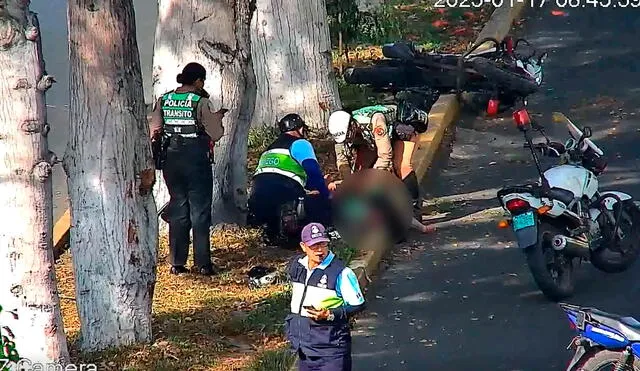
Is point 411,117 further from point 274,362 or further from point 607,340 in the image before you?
point 607,340

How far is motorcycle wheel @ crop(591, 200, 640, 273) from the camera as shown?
9273 mm

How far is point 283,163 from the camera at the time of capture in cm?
1032

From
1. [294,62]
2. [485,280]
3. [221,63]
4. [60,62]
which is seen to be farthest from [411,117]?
[60,62]

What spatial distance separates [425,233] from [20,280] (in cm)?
440

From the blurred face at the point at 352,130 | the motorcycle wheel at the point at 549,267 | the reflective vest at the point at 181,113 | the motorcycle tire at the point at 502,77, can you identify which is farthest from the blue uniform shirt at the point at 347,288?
the motorcycle tire at the point at 502,77

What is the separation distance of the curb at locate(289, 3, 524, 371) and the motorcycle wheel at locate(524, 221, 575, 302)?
1.38 m

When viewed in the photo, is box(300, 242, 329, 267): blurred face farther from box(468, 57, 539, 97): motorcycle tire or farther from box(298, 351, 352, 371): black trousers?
box(468, 57, 539, 97): motorcycle tire

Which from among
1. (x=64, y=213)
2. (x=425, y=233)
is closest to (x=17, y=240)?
(x=425, y=233)

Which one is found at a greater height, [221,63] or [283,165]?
[221,63]

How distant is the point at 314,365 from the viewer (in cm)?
674

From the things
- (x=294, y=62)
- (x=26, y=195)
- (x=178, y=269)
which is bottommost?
(x=178, y=269)

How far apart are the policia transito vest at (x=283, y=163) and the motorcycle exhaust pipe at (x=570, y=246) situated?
7.74 ft

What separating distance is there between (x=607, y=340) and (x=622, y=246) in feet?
9.81

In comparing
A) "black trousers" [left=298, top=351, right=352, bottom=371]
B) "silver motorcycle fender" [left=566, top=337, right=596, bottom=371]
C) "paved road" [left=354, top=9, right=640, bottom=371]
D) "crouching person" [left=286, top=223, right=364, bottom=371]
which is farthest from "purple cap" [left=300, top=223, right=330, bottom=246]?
"paved road" [left=354, top=9, right=640, bottom=371]
